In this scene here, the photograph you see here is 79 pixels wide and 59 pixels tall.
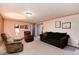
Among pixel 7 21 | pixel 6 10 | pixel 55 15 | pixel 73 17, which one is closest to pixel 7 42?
pixel 7 21

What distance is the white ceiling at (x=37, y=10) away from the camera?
2.57 metres

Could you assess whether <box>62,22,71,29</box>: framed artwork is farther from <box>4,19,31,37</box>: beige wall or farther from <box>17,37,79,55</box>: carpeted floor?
<box>4,19,31,37</box>: beige wall

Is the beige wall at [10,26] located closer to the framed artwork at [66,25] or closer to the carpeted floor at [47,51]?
the carpeted floor at [47,51]

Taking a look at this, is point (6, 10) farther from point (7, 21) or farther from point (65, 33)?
point (65, 33)

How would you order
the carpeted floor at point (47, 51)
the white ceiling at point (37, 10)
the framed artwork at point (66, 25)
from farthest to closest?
1. the framed artwork at point (66, 25)
2. the carpeted floor at point (47, 51)
3. the white ceiling at point (37, 10)

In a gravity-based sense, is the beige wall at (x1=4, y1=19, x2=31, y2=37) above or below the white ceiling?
below

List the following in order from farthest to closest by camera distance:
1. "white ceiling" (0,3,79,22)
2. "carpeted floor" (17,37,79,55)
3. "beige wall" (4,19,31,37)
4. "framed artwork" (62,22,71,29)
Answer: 1. "framed artwork" (62,22,71,29)
2. "carpeted floor" (17,37,79,55)
3. "white ceiling" (0,3,79,22)
4. "beige wall" (4,19,31,37)

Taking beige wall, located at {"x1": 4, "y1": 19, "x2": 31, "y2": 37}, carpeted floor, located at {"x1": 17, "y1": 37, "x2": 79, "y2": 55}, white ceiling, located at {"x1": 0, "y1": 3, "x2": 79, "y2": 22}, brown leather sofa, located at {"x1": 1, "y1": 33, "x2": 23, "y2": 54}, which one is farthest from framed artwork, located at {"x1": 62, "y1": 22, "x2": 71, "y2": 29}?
brown leather sofa, located at {"x1": 1, "y1": 33, "x2": 23, "y2": 54}

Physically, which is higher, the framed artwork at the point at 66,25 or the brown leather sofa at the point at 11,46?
the framed artwork at the point at 66,25

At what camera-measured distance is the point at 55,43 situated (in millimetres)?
4180

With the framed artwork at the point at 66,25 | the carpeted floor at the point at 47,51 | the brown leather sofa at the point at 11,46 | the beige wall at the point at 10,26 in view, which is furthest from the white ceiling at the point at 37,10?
the carpeted floor at the point at 47,51

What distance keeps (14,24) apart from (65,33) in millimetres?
2675

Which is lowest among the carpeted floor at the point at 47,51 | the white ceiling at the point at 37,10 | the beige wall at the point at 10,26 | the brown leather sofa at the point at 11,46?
the carpeted floor at the point at 47,51

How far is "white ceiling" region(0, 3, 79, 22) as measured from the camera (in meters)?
2.57
